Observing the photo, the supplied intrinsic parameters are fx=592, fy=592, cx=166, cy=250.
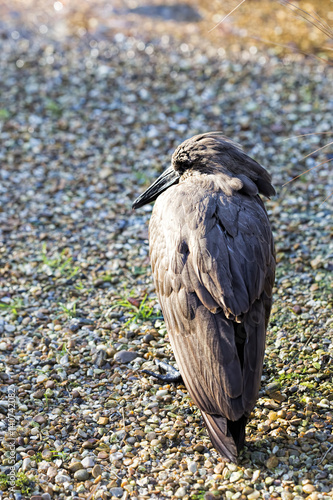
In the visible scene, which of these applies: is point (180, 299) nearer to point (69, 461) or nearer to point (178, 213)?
point (178, 213)

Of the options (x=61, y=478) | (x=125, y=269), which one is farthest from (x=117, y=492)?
(x=125, y=269)

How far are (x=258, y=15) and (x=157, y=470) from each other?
21.1ft

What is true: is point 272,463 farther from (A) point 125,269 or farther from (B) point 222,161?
(A) point 125,269

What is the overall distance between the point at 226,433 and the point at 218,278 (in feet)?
2.33

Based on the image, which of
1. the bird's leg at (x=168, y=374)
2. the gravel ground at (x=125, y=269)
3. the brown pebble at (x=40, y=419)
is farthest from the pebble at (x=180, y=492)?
the brown pebble at (x=40, y=419)

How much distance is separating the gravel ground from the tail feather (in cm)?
12

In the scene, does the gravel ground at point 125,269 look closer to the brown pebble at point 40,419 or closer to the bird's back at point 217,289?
the brown pebble at point 40,419

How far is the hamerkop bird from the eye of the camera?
2.69 meters

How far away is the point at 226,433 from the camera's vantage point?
2676mm

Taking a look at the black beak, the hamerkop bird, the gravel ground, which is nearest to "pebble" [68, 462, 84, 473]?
the gravel ground

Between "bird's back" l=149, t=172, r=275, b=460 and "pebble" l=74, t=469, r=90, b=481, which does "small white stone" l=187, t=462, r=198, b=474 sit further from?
"pebble" l=74, t=469, r=90, b=481

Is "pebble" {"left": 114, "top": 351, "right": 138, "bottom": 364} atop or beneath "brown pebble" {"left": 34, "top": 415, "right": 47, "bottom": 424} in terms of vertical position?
atop

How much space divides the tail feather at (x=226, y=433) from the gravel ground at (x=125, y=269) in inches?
4.6

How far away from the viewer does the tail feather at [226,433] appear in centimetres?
268
